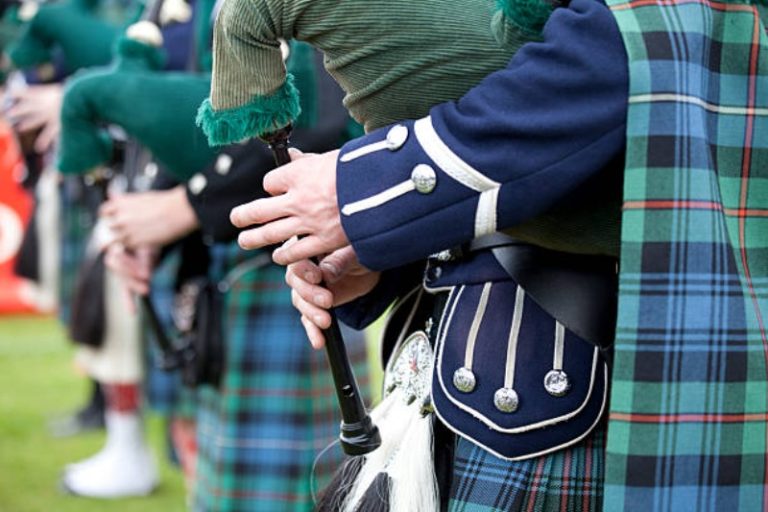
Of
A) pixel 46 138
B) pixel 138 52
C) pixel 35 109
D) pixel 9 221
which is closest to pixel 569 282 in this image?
pixel 138 52

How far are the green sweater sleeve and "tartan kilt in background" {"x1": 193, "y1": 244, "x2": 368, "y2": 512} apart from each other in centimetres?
138

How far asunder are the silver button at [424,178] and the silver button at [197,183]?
125 centimetres

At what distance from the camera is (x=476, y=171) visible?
4.33 ft

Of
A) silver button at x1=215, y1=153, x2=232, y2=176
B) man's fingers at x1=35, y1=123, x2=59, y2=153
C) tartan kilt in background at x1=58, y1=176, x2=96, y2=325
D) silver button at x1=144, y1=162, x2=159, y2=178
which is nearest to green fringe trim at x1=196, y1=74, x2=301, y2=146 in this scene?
silver button at x1=215, y1=153, x2=232, y2=176

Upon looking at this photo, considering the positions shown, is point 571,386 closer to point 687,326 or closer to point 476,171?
point 687,326

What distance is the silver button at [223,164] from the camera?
96.5 inches

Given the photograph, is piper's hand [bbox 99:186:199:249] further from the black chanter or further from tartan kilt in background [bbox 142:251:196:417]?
the black chanter

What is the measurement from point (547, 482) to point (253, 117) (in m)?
0.58

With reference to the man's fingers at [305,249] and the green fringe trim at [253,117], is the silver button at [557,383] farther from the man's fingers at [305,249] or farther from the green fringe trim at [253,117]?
the green fringe trim at [253,117]

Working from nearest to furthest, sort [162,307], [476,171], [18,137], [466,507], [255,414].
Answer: [476,171]
[466,507]
[255,414]
[162,307]
[18,137]

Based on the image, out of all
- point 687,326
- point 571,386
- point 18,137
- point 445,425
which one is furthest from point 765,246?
point 18,137

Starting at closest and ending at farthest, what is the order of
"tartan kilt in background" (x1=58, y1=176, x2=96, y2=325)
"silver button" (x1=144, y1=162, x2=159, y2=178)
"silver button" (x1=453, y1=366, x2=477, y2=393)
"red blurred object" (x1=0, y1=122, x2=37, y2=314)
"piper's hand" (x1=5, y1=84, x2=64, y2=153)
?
"silver button" (x1=453, y1=366, x2=477, y2=393)
"silver button" (x1=144, y1=162, x2=159, y2=178)
"piper's hand" (x1=5, y1=84, x2=64, y2=153)
"tartan kilt in background" (x1=58, y1=176, x2=96, y2=325)
"red blurred object" (x1=0, y1=122, x2=37, y2=314)

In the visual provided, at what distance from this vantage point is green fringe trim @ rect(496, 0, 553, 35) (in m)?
1.38

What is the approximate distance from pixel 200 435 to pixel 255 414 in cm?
25
